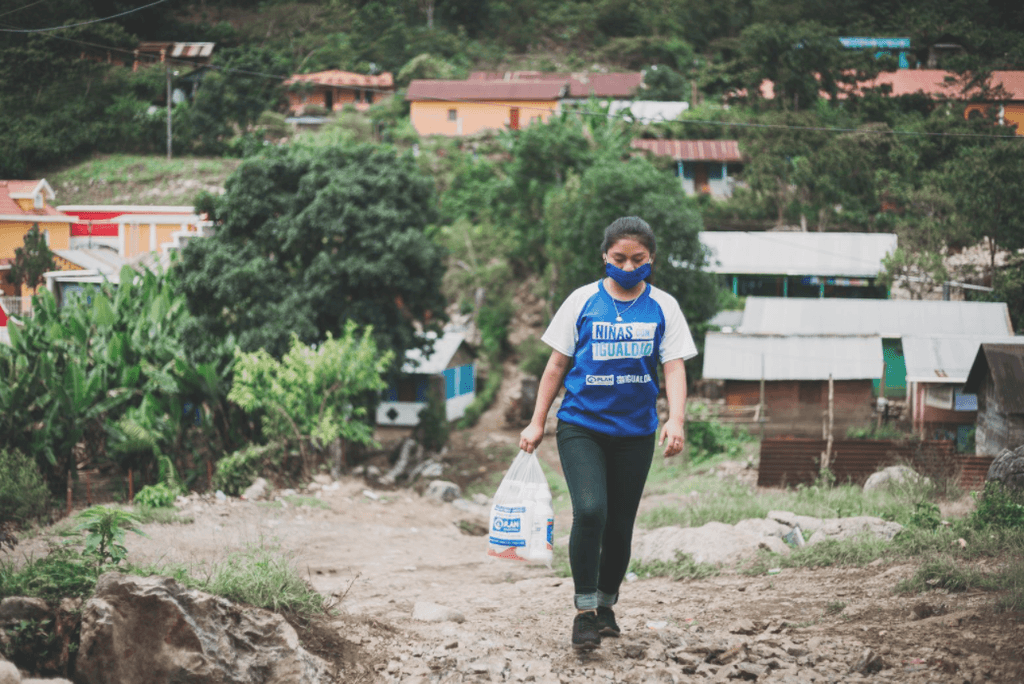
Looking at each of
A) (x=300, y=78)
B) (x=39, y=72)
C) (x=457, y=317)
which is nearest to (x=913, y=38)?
(x=300, y=78)

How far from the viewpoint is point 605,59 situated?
22672 millimetres

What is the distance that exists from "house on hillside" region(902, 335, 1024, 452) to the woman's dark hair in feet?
25.4

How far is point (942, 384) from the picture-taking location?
36.2ft

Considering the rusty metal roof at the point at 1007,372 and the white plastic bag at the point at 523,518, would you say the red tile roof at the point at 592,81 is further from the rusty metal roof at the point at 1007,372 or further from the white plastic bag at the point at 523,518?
the white plastic bag at the point at 523,518

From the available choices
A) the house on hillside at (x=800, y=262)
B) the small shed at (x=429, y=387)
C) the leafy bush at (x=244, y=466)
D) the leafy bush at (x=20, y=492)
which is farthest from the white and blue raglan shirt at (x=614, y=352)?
the small shed at (x=429, y=387)

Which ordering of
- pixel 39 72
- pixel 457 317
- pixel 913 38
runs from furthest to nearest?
pixel 457 317
pixel 913 38
pixel 39 72

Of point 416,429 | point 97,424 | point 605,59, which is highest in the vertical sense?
point 605,59

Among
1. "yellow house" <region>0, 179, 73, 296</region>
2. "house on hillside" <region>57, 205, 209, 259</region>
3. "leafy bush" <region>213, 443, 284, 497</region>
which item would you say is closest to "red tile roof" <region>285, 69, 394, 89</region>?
"house on hillside" <region>57, 205, 209, 259</region>

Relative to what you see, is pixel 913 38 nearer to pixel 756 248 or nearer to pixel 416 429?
pixel 756 248

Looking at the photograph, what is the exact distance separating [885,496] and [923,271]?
4.21 meters

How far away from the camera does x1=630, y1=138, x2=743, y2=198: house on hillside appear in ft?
58.6

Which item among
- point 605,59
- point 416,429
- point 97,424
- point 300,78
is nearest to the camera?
point 300,78

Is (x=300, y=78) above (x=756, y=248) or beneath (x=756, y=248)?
above

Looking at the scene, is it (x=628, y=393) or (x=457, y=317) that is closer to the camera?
(x=628, y=393)
